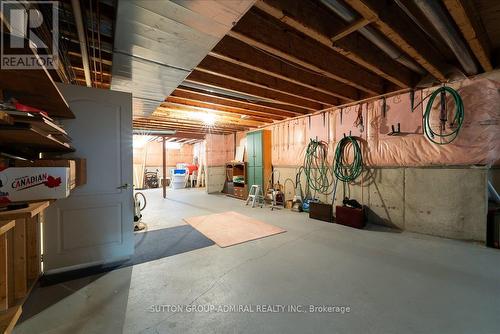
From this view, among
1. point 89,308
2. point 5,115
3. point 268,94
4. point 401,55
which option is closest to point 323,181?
point 268,94

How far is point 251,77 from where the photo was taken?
10.3 feet

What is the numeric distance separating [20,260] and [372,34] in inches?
156

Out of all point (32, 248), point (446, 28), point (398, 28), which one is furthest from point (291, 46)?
point (32, 248)

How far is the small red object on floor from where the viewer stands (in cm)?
385

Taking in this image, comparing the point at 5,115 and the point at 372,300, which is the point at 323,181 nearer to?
the point at 372,300

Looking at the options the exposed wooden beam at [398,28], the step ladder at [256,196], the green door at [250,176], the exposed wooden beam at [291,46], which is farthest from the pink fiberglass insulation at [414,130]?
the green door at [250,176]

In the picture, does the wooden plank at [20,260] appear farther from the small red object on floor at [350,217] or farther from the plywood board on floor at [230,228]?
the small red object on floor at [350,217]

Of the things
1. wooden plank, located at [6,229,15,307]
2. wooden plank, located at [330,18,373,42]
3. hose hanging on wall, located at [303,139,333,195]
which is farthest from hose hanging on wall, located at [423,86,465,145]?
wooden plank, located at [6,229,15,307]

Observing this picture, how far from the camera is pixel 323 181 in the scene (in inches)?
196

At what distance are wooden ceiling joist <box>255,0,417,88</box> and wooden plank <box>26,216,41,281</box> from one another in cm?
295

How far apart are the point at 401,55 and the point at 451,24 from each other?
0.54 meters

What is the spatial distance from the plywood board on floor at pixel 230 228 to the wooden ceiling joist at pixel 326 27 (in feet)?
9.14

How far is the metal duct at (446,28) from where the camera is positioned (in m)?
1.72

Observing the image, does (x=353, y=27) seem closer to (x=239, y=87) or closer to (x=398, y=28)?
(x=398, y=28)
